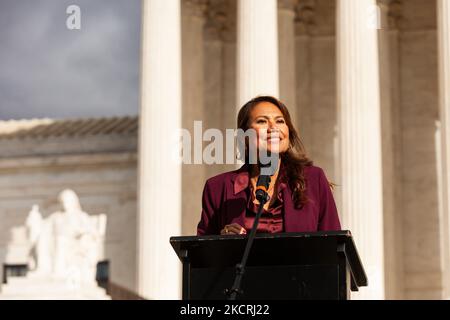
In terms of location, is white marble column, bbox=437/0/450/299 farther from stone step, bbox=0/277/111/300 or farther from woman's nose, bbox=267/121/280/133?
woman's nose, bbox=267/121/280/133

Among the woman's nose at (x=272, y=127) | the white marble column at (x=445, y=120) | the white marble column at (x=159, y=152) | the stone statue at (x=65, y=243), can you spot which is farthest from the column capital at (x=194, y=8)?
the woman's nose at (x=272, y=127)

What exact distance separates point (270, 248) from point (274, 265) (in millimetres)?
277

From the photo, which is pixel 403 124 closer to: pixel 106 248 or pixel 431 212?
pixel 431 212

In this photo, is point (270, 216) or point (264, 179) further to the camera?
point (270, 216)

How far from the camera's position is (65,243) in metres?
85.0

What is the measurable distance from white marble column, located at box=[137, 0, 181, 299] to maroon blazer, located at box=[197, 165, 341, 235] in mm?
61008

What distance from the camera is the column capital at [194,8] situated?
92.3 metres

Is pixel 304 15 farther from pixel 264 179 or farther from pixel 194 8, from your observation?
pixel 264 179

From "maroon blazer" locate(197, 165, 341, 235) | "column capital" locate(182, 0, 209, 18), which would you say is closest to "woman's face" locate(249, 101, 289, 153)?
"maroon blazer" locate(197, 165, 341, 235)

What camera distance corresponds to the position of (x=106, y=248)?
95000 millimetres

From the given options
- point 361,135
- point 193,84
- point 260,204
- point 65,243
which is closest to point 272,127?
point 260,204

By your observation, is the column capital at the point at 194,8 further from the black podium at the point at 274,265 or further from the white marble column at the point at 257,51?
the black podium at the point at 274,265

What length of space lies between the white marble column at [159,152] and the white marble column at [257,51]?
4309 mm

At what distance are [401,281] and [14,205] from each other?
2929 cm
